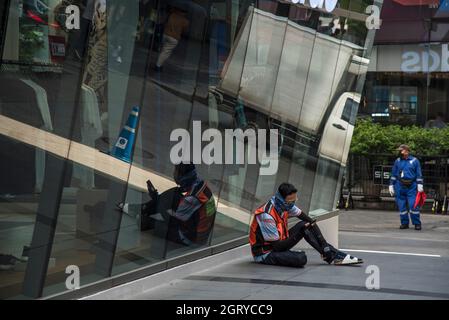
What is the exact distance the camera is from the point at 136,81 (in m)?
8.53

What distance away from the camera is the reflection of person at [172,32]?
9.09 metres

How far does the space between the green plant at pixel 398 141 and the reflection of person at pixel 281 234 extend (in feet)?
A: 40.6

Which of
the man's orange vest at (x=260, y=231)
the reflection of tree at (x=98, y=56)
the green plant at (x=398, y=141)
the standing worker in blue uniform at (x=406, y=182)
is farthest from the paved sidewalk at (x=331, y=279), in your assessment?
the green plant at (x=398, y=141)

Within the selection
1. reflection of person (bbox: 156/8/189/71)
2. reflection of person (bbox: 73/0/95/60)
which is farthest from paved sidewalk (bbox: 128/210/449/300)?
reflection of person (bbox: 73/0/95/60)

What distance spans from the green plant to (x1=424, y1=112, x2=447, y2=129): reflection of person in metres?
5.27

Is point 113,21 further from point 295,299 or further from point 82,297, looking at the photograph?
point 295,299

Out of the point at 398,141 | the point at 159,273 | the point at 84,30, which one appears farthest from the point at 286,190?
the point at 398,141

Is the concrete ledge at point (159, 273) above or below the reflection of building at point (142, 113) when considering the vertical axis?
below

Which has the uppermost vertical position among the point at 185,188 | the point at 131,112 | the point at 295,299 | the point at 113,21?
the point at 113,21

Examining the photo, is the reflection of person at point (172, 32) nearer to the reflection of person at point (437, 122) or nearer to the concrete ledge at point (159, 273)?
the concrete ledge at point (159, 273)

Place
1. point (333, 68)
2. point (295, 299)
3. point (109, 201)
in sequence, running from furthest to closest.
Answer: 1. point (333, 68)
2. point (295, 299)
3. point (109, 201)

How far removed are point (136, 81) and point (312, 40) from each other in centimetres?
529

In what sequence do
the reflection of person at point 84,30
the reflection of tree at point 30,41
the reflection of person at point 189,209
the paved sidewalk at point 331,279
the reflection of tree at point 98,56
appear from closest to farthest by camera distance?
the reflection of tree at point 30,41
the reflection of person at point 84,30
the reflection of tree at point 98,56
the paved sidewalk at point 331,279
the reflection of person at point 189,209
